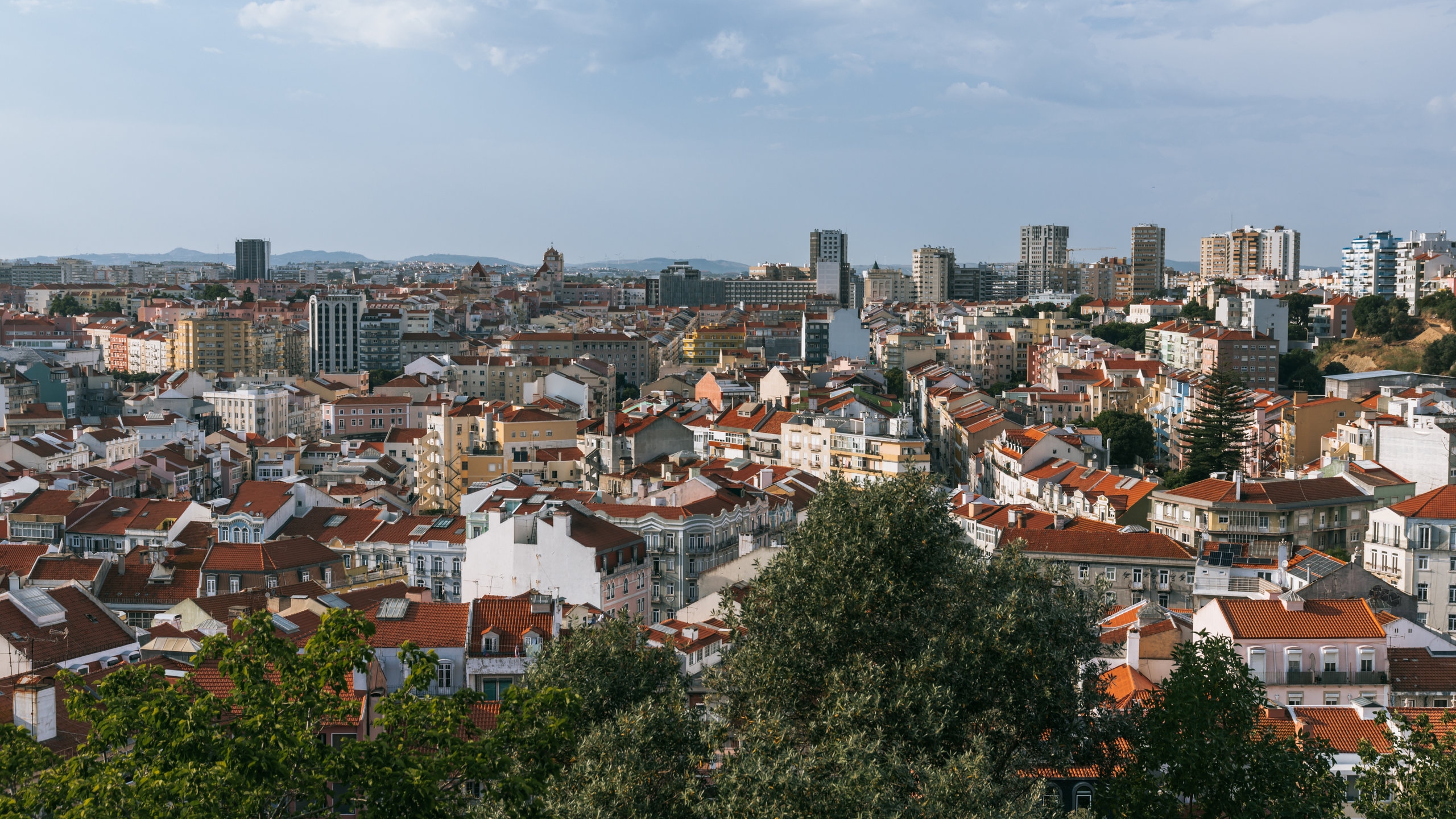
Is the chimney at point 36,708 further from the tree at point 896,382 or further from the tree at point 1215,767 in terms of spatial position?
the tree at point 896,382

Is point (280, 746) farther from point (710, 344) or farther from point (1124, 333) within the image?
point (710, 344)

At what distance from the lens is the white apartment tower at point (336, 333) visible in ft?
363

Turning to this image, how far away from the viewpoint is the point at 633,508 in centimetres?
3625

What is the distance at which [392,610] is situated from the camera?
20.9 meters

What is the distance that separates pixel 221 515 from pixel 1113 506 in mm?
27395

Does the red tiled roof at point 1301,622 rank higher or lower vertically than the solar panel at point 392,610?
lower

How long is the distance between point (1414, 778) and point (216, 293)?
15928 cm

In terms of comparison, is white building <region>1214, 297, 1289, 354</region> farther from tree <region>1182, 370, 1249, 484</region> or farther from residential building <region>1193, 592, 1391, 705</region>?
residential building <region>1193, 592, 1391, 705</region>

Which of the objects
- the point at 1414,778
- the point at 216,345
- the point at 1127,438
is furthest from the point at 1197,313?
the point at 1414,778

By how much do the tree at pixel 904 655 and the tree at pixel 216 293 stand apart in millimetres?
147146

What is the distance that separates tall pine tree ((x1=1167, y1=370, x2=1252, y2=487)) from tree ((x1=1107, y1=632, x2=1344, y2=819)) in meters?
40.8

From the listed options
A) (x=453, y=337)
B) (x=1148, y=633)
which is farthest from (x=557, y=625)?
(x=453, y=337)

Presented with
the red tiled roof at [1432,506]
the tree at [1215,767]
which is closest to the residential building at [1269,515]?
the red tiled roof at [1432,506]

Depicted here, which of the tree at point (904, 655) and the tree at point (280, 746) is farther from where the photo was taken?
the tree at point (904, 655)
